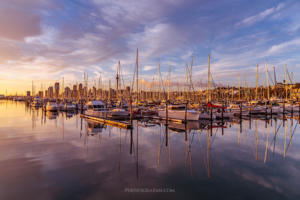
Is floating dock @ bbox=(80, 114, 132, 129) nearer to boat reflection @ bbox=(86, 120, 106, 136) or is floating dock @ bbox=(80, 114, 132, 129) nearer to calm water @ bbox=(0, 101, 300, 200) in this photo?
boat reflection @ bbox=(86, 120, 106, 136)

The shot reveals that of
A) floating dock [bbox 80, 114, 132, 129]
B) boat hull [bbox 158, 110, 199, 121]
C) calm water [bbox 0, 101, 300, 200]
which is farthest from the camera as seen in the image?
boat hull [bbox 158, 110, 199, 121]

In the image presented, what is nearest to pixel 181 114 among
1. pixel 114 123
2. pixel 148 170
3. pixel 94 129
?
pixel 114 123

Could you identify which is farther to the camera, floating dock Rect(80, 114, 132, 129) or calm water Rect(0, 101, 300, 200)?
floating dock Rect(80, 114, 132, 129)

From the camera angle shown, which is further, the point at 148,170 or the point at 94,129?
the point at 94,129

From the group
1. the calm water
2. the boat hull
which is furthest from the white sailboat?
the calm water

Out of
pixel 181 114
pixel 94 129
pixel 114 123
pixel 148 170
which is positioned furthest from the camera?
pixel 181 114

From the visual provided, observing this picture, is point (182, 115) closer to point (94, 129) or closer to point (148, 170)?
point (94, 129)

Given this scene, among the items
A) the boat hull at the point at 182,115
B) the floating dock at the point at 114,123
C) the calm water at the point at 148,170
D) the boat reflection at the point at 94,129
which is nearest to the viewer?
the calm water at the point at 148,170

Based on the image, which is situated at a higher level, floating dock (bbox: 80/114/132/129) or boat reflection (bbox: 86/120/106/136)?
floating dock (bbox: 80/114/132/129)

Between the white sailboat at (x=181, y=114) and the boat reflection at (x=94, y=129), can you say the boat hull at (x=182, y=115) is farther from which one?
the boat reflection at (x=94, y=129)

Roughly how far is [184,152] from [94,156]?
6896 millimetres

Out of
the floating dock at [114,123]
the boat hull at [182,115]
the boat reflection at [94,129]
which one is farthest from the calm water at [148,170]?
the boat hull at [182,115]

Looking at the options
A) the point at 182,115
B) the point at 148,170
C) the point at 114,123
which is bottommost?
the point at 148,170

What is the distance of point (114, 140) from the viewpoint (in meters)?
18.0
